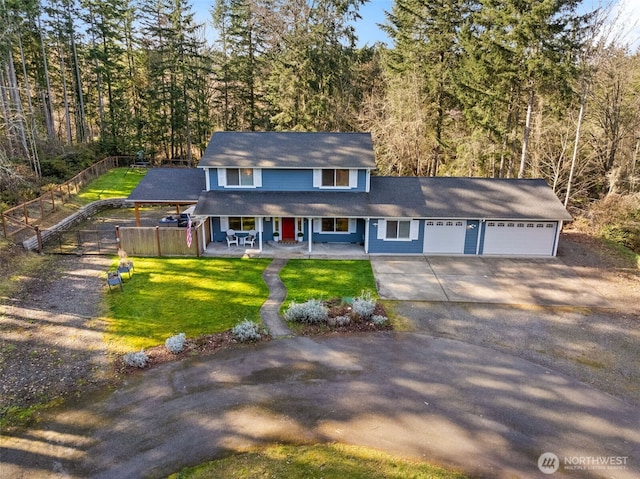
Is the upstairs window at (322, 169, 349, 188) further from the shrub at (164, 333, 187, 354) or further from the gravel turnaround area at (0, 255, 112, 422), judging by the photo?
the shrub at (164, 333, 187, 354)

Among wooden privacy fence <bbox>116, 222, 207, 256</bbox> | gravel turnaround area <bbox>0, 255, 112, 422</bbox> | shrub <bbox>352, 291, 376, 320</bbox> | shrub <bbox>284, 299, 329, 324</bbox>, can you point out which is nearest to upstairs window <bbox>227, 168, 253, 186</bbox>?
wooden privacy fence <bbox>116, 222, 207, 256</bbox>

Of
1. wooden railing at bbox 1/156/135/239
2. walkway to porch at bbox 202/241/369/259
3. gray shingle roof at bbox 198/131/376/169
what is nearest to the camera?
walkway to porch at bbox 202/241/369/259

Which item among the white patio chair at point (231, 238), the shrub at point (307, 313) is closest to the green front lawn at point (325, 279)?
the shrub at point (307, 313)

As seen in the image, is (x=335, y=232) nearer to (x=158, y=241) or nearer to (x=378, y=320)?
(x=158, y=241)

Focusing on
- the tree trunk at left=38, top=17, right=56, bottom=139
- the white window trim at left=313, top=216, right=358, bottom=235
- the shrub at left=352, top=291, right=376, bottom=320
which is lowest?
the shrub at left=352, top=291, right=376, bottom=320

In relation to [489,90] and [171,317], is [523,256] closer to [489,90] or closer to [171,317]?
[489,90]

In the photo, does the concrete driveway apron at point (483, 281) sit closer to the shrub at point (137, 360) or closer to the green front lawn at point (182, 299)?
the green front lawn at point (182, 299)

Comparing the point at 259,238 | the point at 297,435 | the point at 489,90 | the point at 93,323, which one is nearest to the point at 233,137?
the point at 259,238
